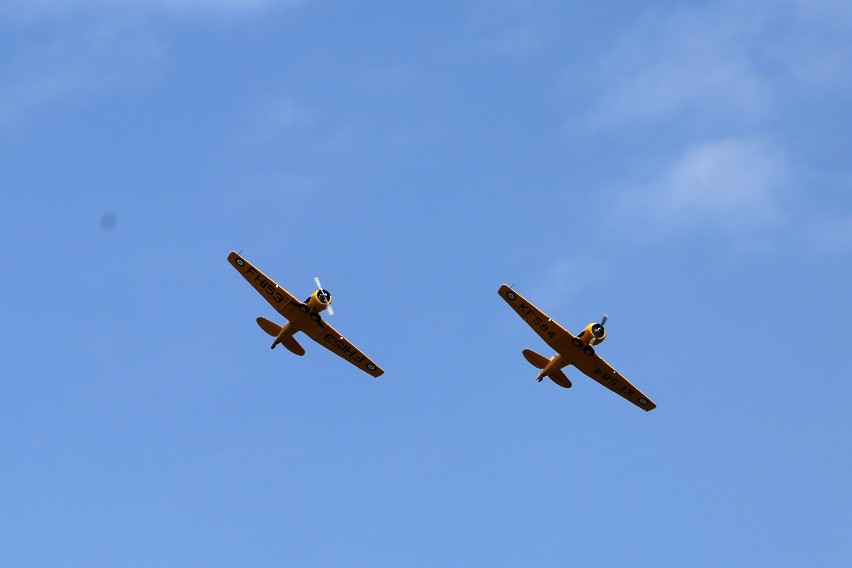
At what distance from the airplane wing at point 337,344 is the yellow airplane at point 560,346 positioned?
43.4 feet

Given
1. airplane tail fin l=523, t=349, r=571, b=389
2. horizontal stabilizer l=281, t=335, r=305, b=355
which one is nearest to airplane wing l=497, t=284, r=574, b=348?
airplane tail fin l=523, t=349, r=571, b=389

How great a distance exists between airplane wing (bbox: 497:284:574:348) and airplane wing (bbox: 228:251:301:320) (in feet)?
54.7

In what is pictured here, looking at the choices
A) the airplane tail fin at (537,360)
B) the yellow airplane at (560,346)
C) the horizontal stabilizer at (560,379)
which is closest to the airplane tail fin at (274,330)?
the yellow airplane at (560,346)

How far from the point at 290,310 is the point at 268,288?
240cm

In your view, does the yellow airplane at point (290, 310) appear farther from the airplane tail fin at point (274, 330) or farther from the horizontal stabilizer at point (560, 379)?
the horizontal stabilizer at point (560, 379)

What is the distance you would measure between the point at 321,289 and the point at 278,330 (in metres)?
5.63

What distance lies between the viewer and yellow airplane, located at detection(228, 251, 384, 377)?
131 metres

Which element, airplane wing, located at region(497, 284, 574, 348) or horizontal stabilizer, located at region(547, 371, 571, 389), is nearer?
airplane wing, located at region(497, 284, 574, 348)

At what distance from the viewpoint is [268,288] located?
131500mm

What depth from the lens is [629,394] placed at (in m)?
139

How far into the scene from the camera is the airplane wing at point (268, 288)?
131 metres

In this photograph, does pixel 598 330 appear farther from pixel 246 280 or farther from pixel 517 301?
pixel 246 280

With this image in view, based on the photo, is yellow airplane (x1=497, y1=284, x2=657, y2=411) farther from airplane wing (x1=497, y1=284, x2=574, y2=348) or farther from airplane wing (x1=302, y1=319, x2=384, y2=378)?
airplane wing (x1=302, y1=319, x2=384, y2=378)

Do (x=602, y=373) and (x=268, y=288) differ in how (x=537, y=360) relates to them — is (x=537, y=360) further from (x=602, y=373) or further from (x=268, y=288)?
(x=268, y=288)
